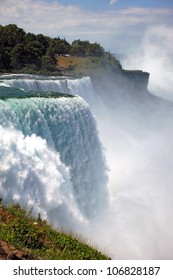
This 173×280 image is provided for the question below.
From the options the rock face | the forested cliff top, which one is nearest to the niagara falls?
the rock face

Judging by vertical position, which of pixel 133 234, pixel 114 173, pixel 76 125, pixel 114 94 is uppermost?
pixel 114 94

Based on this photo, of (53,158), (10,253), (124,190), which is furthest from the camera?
(124,190)

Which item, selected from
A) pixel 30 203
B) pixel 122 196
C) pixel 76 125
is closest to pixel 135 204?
pixel 122 196

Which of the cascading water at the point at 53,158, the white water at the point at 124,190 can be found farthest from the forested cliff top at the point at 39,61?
the cascading water at the point at 53,158

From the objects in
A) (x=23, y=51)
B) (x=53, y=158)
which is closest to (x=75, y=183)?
(x=53, y=158)

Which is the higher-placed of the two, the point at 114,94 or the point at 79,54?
the point at 79,54

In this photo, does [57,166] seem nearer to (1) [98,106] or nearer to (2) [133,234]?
(2) [133,234]

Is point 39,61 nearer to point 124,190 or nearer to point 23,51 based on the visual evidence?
point 23,51
